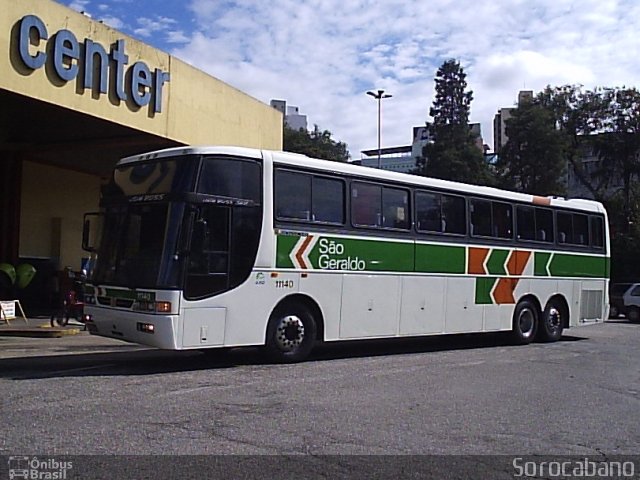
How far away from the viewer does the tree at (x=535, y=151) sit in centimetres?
4794

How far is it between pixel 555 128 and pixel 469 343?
33.7m

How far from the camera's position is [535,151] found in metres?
48.5

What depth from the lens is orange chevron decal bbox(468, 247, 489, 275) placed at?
1641cm

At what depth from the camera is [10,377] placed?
1084 cm

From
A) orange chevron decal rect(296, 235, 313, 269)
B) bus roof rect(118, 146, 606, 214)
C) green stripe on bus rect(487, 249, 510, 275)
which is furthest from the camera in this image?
green stripe on bus rect(487, 249, 510, 275)

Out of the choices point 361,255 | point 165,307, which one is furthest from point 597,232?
point 165,307

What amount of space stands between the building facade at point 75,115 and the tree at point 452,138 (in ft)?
97.7

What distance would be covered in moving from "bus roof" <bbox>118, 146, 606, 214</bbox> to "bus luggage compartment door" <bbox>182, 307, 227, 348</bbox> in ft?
7.64

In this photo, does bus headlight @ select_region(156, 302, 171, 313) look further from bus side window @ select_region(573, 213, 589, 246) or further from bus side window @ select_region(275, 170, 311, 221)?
bus side window @ select_region(573, 213, 589, 246)

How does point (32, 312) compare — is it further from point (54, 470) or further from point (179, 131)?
point (54, 470)

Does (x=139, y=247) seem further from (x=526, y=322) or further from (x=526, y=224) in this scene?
(x=526, y=322)

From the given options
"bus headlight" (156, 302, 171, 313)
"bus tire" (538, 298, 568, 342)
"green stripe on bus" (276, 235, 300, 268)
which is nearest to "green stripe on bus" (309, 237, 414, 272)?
"green stripe on bus" (276, 235, 300, 268)

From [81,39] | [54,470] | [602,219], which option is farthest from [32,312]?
[54,470]

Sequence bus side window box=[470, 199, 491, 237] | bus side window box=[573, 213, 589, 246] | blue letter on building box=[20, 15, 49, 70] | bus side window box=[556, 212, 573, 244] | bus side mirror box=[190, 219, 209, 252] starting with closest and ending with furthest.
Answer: bus side mirror box=[190, 219, 209, 252] < bus side window box=[470, 199, 491, 237] < blue letter on building box=[20, 15, 49, 70] < bus side window box=[556, 212, 573, 244] < bus side window box=[573, 213, 589, 246]
